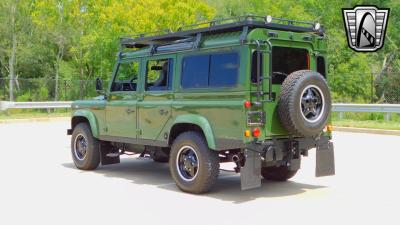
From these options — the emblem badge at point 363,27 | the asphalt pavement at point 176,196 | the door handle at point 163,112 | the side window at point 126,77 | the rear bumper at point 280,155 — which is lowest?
the asphalt pavement at point 176,196

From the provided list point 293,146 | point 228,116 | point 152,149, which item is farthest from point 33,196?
point 293,146

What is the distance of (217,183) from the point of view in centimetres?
935

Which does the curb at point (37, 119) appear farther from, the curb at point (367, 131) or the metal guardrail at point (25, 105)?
the curb at point (367, 131)

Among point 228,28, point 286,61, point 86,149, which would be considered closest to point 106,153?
point 86,149

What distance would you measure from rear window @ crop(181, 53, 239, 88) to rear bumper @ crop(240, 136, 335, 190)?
0.99 m

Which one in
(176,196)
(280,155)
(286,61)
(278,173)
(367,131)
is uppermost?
(286,61)

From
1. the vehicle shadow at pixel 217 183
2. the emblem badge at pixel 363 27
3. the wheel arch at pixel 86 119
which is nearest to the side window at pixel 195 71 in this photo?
the vehicle shadow at pixel 217 183

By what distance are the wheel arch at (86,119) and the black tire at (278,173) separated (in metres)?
3.24

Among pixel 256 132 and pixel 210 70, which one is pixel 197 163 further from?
pixel 210 70

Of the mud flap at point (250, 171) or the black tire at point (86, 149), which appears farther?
the black tire at point (86, 149)

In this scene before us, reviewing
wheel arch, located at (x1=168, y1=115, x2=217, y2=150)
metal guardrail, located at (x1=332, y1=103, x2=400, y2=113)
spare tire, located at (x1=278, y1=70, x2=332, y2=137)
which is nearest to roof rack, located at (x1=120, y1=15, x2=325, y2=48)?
spare tire, located at (x1=278, y1=70, x2=332, y2=137)

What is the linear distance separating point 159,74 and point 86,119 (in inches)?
95.6

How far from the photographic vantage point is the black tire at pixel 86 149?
10.6m

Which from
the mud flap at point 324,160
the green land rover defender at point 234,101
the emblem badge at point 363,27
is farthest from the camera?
the emblem badge at point 363,27
